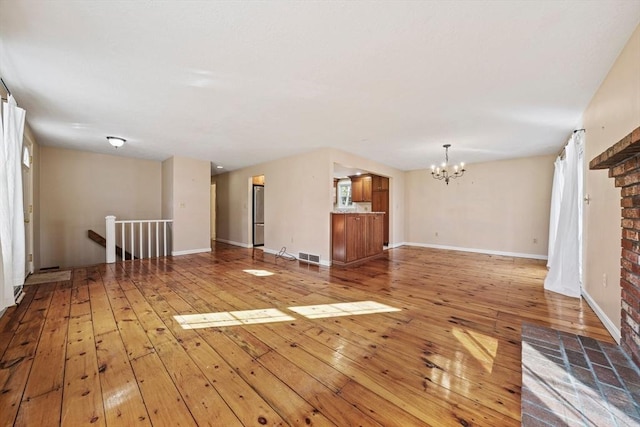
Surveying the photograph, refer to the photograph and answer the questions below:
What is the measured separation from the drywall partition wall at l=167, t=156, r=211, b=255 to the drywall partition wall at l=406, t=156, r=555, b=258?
605cm

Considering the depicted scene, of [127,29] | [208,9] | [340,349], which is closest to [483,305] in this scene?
[340,349]

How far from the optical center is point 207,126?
3.88 metres

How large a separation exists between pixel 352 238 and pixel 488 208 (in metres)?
4.07

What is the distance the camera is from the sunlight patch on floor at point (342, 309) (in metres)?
2.63

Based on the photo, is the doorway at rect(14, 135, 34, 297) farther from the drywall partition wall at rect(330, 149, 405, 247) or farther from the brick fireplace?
the brick fireplace

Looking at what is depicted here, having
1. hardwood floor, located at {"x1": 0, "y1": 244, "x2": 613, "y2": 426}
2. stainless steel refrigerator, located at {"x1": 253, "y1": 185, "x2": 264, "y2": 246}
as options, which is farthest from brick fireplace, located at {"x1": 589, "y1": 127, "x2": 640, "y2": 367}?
stainless steel refrigerator, located at {"x1": 253, "y1": 185, "x2": 264, "y2": 246}

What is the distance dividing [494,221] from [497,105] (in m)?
4.36

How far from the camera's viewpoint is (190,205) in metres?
6.20

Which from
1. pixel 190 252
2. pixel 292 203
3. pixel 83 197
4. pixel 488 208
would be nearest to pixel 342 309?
pixel 292 203

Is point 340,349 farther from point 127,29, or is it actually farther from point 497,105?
point 497,105

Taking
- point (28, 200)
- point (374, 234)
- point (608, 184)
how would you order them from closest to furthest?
point (608, 184), point (28, 200), point (374, 234)

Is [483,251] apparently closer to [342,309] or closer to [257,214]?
[342,309]

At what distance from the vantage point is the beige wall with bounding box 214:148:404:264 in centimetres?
511

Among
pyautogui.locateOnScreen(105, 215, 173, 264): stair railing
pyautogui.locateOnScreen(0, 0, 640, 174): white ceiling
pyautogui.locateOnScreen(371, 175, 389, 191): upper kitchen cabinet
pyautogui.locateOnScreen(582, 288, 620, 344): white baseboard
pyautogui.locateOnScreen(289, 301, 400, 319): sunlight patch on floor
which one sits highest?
pyautogui.locateOnScreen(0, 0, 640, 174): white ceiling
